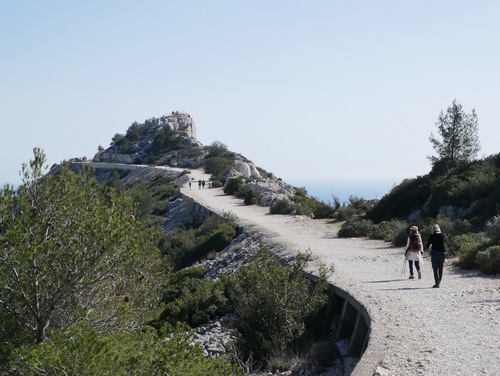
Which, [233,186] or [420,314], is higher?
[233,186]

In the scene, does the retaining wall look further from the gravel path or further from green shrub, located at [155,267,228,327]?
green shrub, located at [155,267,228,327]

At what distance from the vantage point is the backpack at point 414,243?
58.1 ft

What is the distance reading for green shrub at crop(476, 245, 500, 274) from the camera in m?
17.7

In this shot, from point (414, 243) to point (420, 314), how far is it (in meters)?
4.89

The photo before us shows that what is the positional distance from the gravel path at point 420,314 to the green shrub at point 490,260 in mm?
299

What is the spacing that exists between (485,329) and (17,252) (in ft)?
27.2

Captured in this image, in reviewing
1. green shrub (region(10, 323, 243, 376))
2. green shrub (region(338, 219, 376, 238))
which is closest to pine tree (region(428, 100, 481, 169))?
green shrub (region(338, 219, 376, 238))

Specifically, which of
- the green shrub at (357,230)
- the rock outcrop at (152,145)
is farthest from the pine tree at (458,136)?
the rock outcrop at (152,145)

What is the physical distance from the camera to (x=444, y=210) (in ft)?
92.5

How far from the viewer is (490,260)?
1777 centimetres

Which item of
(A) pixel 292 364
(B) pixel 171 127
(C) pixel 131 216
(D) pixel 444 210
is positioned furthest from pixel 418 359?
(B) pixel 171 127

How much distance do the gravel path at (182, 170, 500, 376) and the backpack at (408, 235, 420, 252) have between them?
2.81 feet

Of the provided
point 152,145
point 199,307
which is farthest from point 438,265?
point 152,145

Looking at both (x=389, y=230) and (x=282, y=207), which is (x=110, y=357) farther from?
(x=282, y=207)
